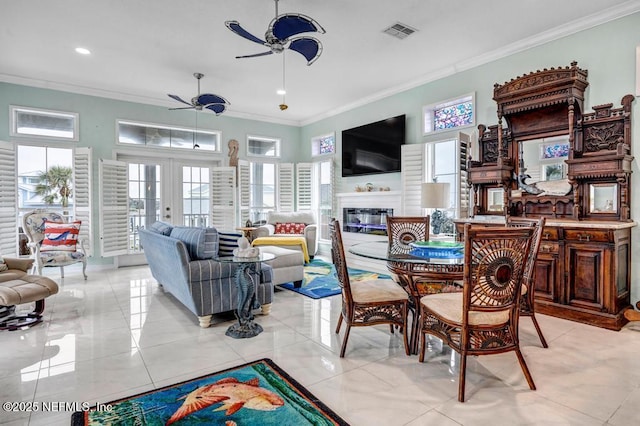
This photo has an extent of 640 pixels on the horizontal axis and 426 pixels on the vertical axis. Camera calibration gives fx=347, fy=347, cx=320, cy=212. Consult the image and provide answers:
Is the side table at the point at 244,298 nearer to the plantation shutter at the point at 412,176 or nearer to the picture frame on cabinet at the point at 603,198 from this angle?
the plantation shutter at the point at 412,176

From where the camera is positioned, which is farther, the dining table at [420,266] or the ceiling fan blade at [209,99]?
the ceiling fan blade at [209,99]

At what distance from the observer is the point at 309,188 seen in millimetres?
8008

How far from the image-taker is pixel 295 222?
24.2 feet

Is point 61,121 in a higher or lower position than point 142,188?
higher

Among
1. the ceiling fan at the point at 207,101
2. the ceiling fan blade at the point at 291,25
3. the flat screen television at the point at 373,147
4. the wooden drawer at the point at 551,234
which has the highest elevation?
the ceiling fan at the point at 207,101

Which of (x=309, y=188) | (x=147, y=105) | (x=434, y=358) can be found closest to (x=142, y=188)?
(x=147, y=105)

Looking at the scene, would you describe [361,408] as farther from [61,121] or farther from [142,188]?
[61,121]

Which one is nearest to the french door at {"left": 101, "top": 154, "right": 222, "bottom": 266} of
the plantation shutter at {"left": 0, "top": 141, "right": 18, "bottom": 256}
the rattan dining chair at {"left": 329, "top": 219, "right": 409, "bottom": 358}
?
the plantation shutter at {"left": 0, "top": 141, "right": 18, "bottom": 256}

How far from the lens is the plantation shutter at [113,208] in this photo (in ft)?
19.3

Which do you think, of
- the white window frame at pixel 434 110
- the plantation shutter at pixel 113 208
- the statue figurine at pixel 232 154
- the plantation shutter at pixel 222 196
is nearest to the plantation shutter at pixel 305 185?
the statue figurine at pixel 232 154

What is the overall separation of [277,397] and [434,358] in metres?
1.23

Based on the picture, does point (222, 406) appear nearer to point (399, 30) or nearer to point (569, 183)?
point (569, 183)

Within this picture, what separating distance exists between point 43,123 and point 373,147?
5.56 meters

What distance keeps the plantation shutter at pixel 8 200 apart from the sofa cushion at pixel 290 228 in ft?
13.7
